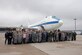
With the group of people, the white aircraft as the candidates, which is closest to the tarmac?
Result: the group of people

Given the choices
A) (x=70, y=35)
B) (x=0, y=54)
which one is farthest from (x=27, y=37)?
(x=0, y=54)

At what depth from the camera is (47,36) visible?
87.1 feet

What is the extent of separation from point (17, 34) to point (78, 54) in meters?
10.6

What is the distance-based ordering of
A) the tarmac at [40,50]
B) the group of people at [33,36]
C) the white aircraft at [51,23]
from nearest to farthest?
the tarmac at [40,50], the group of people at [33,36], the white aircraft at [51,23]

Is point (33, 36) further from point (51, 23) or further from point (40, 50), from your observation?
point (51, 23)

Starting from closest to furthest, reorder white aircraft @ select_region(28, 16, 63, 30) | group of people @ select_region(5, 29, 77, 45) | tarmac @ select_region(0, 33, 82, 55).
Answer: tarmac @ select_region(0, 33, 82, 55), group of people @ select_region(5, 29, 77, 45), white aircraft @ select_region(28, 16, 63, 30)

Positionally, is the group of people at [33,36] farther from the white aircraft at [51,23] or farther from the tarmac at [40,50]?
the white aircraft at [51,23]

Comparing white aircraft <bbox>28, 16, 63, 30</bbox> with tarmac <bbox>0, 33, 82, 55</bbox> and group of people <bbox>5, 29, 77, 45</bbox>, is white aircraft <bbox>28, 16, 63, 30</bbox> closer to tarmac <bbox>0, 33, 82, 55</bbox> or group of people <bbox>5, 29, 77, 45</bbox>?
group of people <bbox>5, 29, 77, 45</bbox>

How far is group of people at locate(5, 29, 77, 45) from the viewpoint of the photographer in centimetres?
2359

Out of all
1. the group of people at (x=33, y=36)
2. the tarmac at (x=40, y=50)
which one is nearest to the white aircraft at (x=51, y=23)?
the group of people at (x=33, y=36)

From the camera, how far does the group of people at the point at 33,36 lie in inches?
929

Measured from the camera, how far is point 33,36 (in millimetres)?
25031

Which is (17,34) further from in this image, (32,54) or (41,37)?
(32,54)

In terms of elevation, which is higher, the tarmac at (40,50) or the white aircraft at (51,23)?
the white aircraft at (51,23)
